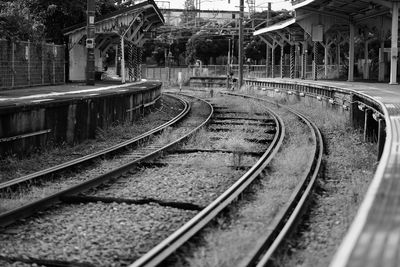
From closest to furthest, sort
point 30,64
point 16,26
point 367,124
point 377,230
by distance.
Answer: point 377,230 → point 367,124 → point 30,64 → point 16,26

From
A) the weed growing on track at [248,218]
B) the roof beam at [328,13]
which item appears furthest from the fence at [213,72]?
the weed growing on track at [248,218]

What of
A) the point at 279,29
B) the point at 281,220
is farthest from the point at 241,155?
the point at 279,29

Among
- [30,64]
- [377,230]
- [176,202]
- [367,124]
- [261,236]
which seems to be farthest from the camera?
[30,64]

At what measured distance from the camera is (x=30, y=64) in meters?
21.0

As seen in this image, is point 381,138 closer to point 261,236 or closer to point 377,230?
point 261,236

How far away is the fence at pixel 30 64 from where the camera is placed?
18781 millimetres

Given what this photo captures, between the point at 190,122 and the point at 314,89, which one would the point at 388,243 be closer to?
the point at 190,122

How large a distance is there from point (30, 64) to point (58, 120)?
30.5 feet

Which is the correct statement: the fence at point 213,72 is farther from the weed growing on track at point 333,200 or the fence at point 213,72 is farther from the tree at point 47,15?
the weed growing on track at point 333,200

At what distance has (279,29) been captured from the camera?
38594 mm

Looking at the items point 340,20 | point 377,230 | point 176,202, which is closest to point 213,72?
point 340,20

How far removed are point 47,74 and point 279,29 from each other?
19.7 meters

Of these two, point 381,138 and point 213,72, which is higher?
point 213,72

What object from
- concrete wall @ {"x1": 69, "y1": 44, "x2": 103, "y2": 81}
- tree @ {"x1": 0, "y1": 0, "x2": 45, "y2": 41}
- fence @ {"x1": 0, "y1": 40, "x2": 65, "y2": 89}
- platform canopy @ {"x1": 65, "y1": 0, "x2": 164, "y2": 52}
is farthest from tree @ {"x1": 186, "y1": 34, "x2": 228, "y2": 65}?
tree @ {"x1": 0, "y1": 0, "x2": 45, "y2": 41}
